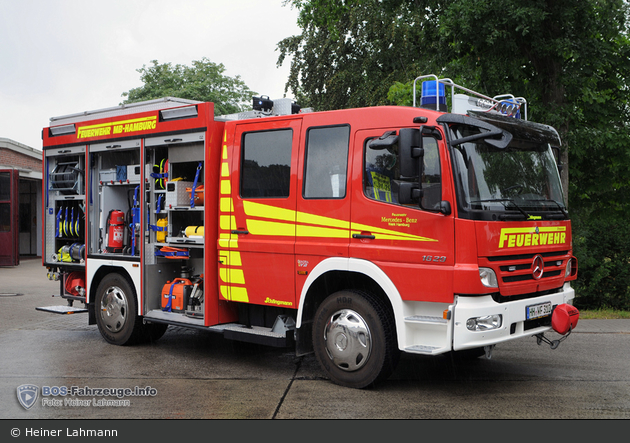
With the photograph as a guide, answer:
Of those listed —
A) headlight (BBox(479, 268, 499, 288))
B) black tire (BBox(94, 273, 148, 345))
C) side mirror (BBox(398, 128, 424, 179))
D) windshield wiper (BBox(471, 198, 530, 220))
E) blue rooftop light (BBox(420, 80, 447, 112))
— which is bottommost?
black tire (BBox(94, 273, 148, 345))

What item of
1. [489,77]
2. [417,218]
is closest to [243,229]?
[417,218]

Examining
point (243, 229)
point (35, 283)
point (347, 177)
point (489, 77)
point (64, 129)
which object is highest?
point (489, 77)

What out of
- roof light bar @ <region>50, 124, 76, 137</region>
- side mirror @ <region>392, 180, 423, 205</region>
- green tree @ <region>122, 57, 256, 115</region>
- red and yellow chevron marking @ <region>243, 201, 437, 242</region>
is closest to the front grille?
red and yellow chevron marking @ <region>243, 201, 437, 242</region>

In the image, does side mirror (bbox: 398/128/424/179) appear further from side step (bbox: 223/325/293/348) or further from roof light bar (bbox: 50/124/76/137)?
roof light bar (bbox: 50/124/76/137)

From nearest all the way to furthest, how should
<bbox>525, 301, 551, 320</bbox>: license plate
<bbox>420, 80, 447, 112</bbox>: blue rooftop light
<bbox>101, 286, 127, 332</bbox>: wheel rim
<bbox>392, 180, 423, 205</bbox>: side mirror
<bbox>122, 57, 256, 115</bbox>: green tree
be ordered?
<bbox>392, 180, 423, 205</bbox>: side mirror, <bbox>525, 301, 551, 320</bbox>: license plate, <bbox>420, 80, 447, 112</bbox>: blue rooftop light, <bbox>101, 286, 127, 332</bbox>: wheel rim, <bbox>122, 57, 256, 115</bbox>: green tree

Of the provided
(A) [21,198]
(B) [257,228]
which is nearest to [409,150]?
(B) [257,228]

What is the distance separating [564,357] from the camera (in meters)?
7.89

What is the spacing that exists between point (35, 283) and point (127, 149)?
33.0 feet

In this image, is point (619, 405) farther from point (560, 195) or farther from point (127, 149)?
point (127, 149)

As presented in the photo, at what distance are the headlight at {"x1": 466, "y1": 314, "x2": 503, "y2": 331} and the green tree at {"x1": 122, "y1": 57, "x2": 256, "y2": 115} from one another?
40.1 metres

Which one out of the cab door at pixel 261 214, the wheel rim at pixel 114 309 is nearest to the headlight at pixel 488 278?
the cab door at pixel 261 214

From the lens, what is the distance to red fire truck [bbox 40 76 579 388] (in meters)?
5.73

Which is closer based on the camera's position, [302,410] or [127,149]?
[302,410]

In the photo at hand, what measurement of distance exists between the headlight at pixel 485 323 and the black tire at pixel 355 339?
83 centimetres
